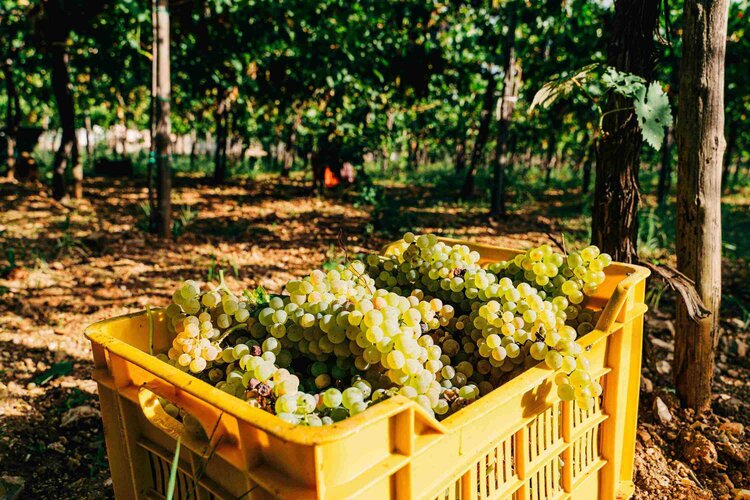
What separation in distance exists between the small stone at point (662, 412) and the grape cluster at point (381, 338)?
42.3 inches

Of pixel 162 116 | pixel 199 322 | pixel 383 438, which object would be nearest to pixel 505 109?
pixel 162 116

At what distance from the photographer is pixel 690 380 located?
2180mm

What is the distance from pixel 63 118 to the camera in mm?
6598

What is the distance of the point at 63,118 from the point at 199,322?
6871 millimetres

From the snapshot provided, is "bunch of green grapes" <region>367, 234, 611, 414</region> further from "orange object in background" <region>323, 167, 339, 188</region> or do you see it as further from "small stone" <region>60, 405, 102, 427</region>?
"orange object in background" <region>323, 167, 339, 188</region>

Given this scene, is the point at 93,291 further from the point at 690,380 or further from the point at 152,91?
the point at 690,380

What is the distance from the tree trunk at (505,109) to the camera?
19.9ft

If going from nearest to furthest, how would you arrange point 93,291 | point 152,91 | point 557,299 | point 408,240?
point 557,299 → point 408,240 → point 93,291 → point 152,91

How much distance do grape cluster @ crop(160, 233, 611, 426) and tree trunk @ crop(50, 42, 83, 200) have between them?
6.62 m

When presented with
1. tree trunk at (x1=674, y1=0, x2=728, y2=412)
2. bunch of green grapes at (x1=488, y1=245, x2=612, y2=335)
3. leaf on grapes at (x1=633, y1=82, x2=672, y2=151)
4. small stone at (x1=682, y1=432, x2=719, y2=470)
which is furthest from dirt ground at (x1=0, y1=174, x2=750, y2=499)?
leaf on grapes at (x1=633, y1=82, x2=672, y2=151)

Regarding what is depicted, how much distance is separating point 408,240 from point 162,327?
2.45 feet

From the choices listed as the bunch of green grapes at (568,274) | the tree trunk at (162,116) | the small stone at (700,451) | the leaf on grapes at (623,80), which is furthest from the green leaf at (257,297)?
the tree trunk at (162,116)

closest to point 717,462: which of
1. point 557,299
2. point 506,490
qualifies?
point 557,299

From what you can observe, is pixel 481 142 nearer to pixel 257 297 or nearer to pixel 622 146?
pixel 622 146
